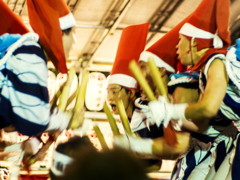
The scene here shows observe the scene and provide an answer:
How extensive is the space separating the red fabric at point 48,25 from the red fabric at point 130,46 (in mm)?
618

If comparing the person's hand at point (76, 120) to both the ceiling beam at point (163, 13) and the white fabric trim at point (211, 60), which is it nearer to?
the white fabric trim at point (211, 60)

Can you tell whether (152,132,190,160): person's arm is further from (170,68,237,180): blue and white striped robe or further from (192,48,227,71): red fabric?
(192,48,227,71): red fabric

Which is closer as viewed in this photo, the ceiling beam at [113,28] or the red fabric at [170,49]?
the red fabric at [170,49]

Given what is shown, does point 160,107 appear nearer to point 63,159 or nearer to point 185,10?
point 63,159

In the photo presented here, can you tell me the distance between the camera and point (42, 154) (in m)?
1.38

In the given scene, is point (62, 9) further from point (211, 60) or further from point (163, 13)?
point (163, 13)

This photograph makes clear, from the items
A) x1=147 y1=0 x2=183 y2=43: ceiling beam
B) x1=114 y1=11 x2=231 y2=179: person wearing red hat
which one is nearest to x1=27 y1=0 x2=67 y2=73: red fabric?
x1=114 y1=11 x2=231 y2=179: person wearing red hat

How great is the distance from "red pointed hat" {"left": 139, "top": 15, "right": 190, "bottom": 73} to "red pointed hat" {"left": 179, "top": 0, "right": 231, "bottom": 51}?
295 mm

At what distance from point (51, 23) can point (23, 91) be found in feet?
1.21

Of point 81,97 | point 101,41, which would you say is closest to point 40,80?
point 81,97

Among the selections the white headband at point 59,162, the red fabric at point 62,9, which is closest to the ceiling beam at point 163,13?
the red fabric at point 62,9

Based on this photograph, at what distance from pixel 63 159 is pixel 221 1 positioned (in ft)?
3.38

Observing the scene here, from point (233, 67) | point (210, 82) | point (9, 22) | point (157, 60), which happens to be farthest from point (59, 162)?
point (157, 60)

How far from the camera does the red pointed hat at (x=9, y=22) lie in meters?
1.31
